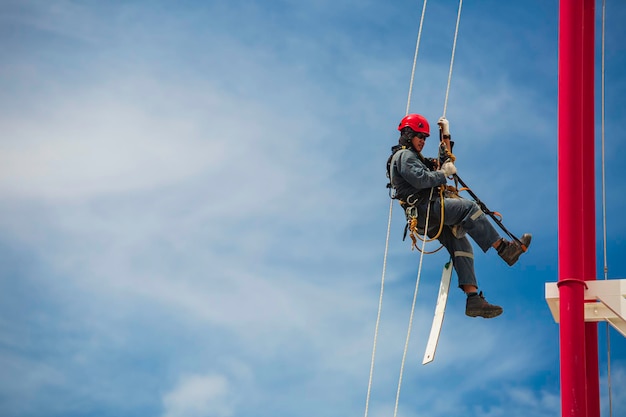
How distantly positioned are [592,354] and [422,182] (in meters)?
2.45

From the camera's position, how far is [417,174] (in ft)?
32.5

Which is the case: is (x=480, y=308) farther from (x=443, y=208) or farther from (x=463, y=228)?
(x=443, y=208)

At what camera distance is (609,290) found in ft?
29.1

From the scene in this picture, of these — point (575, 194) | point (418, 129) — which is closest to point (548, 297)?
point (575, 194)

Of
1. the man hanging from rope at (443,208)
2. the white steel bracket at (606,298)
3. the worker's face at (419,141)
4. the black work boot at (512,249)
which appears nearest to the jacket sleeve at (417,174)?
the man hanging from rope at (443,208)

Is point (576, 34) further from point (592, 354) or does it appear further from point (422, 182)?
point (592, 354)

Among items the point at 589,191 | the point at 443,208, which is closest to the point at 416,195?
the point at 443,208

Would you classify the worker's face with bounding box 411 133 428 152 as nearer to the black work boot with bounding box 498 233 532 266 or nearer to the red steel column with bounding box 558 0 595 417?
the black work boot with bounding box 498 233 532 266

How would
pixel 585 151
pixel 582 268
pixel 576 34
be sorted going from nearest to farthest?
1. pixel 582 268
2. pixel 576 34
3. pixel 585 151

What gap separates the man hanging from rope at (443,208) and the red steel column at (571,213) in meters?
1.16

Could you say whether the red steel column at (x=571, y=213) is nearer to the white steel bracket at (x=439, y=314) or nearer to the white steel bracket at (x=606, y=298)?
the white steel bracket at (x=606, y=298)

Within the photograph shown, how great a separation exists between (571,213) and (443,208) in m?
1.61

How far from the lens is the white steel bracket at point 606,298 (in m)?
8.83

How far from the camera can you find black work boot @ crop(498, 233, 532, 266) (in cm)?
991
